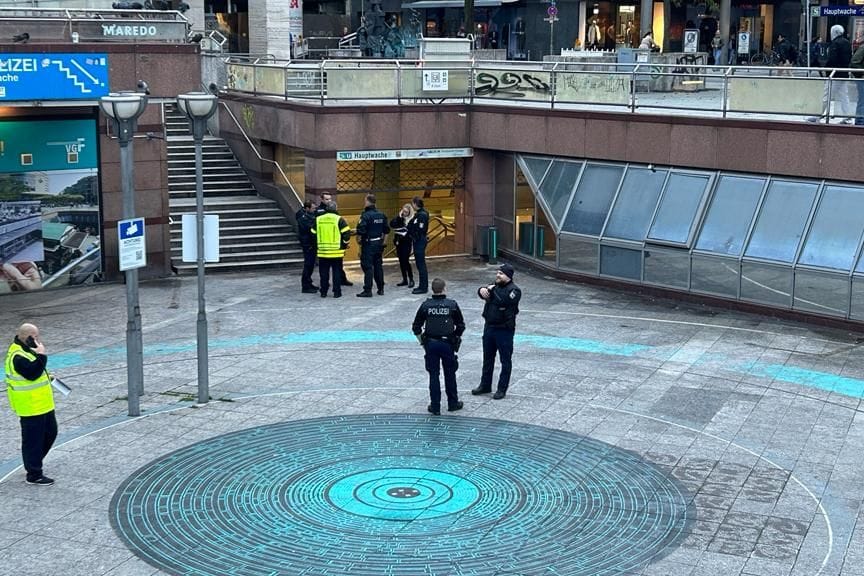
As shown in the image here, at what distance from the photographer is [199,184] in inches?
619

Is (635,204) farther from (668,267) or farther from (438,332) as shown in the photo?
(438,332)

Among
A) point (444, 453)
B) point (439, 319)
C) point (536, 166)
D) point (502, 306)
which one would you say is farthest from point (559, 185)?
point (444, 453)

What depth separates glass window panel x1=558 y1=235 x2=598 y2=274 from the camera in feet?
78.1

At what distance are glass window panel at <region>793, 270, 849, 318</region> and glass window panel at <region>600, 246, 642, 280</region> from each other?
3319mm

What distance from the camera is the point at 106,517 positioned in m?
12.0

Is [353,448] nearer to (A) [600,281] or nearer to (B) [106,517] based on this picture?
(B) [106,517]

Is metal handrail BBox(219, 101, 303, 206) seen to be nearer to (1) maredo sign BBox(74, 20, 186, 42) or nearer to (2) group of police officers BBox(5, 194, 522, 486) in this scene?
(2) group of police officers BBox(5, 194, 522, 486)

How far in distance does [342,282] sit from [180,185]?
6.37 meters

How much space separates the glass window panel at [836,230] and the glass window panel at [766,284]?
1.52 feet

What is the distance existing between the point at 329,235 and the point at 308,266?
906mm

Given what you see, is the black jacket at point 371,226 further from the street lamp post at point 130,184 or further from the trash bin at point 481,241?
the street lamp post at point 130,184

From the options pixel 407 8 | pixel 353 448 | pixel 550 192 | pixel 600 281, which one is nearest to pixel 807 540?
pixel 353 448

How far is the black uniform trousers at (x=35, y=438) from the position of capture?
12703 millimetres

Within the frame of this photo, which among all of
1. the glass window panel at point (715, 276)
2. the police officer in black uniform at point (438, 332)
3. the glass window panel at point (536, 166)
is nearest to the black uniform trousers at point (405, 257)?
the glass window panel at point (536, 166)
